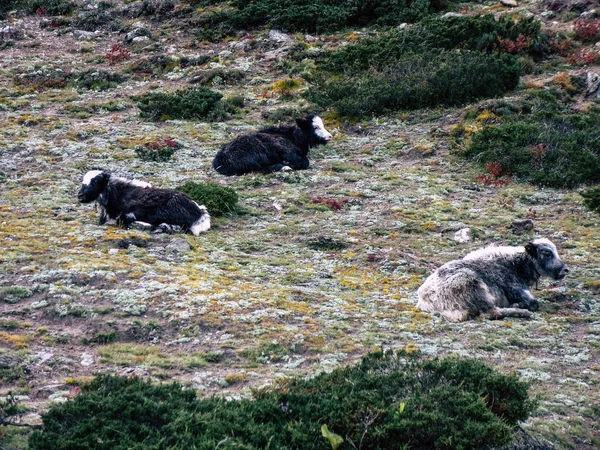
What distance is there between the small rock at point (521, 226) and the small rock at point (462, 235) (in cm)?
88

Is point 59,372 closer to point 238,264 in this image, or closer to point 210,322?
point 210,322

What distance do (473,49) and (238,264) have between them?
14.7m

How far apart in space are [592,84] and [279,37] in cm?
1161

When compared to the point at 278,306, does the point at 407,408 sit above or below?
above

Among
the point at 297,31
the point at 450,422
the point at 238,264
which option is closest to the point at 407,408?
the point at 450,422

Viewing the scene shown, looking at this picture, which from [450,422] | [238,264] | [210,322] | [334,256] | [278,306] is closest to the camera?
[450,422]

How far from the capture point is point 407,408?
5984 mm

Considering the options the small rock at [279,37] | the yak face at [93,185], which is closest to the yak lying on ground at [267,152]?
the yak face at [93,185]

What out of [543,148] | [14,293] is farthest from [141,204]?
[543,148]

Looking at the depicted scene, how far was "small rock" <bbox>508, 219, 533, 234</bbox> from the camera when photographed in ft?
44.0

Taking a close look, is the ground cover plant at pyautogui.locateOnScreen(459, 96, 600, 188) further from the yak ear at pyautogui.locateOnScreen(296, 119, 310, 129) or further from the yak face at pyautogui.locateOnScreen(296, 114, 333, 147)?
the yak ear at pyautogui.locateOnScreen(296, 119, 310, 129)

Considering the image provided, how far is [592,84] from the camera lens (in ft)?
67.0

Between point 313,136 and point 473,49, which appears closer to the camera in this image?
point 313,136

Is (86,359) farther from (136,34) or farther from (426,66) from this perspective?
(136,34)
